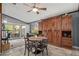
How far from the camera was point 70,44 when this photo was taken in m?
2.43

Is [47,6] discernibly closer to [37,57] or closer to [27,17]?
[27,17]

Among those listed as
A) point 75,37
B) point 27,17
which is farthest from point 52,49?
point 27,17

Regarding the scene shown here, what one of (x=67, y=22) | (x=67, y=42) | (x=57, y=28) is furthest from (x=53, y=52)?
(x=67, y=22)

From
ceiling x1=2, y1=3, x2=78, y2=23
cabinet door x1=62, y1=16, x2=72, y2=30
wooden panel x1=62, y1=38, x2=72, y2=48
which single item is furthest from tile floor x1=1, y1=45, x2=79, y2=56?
ceiling x1=2, y1=3, x2=78, y2=23

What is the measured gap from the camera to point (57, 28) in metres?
2.53

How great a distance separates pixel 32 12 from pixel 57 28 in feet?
1.92

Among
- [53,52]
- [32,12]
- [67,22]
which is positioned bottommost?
[53,52]

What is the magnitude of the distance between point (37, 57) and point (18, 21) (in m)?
0.81

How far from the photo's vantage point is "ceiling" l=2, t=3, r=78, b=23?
247cm

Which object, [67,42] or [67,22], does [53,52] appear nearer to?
[67,42]

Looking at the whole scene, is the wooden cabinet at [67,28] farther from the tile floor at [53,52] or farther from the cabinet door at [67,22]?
the tile floor at [53,52]

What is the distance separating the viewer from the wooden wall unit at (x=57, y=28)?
246cm

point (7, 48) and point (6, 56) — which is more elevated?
point (7, 48)

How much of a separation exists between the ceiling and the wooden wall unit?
0.13m
